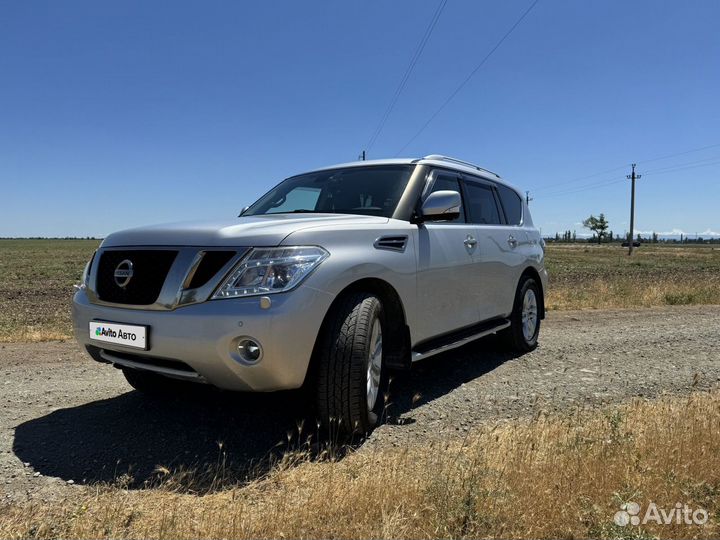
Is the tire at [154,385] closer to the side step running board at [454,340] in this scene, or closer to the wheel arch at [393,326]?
the wheel arch at [393,326]

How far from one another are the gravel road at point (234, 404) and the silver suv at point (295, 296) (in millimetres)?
424

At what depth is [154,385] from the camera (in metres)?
4.06

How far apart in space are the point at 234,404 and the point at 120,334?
120 cm

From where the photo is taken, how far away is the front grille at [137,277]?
2895 millimetres

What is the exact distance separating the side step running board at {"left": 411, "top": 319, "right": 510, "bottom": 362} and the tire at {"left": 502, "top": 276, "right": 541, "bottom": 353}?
0.35m

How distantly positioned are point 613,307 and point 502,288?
19.3 feet

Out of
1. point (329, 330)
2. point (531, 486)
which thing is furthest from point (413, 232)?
point (531, 486)

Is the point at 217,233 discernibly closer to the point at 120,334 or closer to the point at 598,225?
the point at 120,334

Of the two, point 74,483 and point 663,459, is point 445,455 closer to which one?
point 663,459

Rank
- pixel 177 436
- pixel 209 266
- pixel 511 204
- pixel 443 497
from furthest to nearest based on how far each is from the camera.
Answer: pixel 511 204 < pixel 177 436 < pixel 209 266 < pixel 443 497

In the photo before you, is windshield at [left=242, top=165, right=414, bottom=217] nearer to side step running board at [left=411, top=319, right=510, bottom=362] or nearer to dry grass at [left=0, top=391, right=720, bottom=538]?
side step running board at [left=411, top=319, right=510, bottom=362]

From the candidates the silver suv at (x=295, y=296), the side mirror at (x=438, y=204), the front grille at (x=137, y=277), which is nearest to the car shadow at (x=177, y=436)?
the silver suv at (x=295, y=296)

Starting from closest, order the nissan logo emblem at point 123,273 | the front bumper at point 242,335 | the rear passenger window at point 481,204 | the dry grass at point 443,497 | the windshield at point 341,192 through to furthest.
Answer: the dry grass at point 443,497 < the front bumper at point 242,335 < the nissan logo emblem at point 123,273 < the windshield at point 341,192 < the rear passenger window at point 481,204

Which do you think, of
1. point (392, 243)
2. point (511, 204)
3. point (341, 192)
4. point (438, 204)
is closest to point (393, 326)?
point (392, 243)
